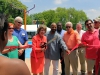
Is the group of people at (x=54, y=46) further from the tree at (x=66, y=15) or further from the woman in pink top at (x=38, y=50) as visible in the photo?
the tree at (x=66, y=15)

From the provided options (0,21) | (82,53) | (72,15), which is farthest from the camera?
(72,15)

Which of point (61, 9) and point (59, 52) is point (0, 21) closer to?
point (59, 52)

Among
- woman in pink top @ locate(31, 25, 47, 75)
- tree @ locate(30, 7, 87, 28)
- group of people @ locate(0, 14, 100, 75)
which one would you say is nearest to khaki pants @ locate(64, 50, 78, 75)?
group of people @ locate(0, 14, 100, 75)

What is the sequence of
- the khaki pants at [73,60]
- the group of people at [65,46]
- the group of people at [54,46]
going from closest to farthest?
the group of people at [54,46] → the group of people at [65,46] → the khaki pants at [73,60]

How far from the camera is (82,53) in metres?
7.27

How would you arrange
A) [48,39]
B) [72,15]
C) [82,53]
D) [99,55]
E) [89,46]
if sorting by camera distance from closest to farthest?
[99,55]
[89,46]
[48,39]
[82,53]
[72,15]

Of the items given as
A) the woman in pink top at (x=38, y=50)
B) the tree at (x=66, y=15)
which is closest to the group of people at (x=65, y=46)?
the woman in pink top at (x=38, y=50)

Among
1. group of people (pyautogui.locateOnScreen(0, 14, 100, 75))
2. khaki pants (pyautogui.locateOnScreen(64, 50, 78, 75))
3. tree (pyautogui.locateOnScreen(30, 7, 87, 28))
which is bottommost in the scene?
khaki pants (pyautogui.locateOnScreen(64, 50, 78, 75))

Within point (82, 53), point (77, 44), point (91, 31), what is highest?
point (91, 31)

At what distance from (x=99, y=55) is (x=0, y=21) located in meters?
3.08

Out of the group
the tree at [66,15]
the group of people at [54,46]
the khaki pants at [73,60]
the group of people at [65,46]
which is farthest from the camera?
the tree at [66,15]

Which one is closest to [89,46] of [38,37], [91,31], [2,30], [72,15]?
[91,31]

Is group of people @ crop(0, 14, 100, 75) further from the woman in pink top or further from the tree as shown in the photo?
the tree

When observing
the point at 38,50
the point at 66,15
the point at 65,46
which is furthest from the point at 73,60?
the point at 66,15
